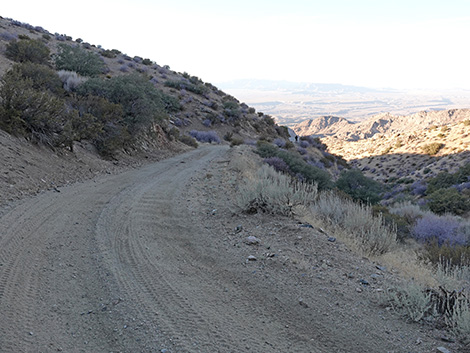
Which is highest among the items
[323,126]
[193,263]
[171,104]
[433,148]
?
[323,126]

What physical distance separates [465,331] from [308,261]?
7.86 ft

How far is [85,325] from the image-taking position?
3.84 m

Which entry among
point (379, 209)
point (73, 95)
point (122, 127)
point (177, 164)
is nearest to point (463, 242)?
point (379, 209)

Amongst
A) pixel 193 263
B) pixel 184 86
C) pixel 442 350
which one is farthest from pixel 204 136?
pixel 442 350

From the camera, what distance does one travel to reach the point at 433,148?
135ft

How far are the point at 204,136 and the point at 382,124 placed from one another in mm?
80355

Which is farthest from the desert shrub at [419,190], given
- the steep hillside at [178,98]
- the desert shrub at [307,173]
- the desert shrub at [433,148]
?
the steep hillside at [178,98]

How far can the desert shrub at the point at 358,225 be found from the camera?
7.05 m

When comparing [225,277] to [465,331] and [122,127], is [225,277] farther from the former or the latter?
[122,127]

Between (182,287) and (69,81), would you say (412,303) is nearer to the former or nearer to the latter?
(182,287)

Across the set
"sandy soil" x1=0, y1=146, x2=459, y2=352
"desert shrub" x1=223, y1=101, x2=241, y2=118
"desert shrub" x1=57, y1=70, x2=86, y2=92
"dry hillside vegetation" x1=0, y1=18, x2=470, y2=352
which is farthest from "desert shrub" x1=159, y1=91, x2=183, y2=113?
"sandy soil" x1=0, y1=146, x2=459, y2=352

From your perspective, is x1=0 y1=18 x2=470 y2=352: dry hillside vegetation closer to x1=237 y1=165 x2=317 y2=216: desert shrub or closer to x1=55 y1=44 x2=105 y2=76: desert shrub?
x1=237 y1=165 x2=317 y2=216: desert shrub

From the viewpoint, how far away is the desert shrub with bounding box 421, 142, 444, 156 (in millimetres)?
40750

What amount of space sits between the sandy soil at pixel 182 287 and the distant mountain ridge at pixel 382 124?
84.1 metres
